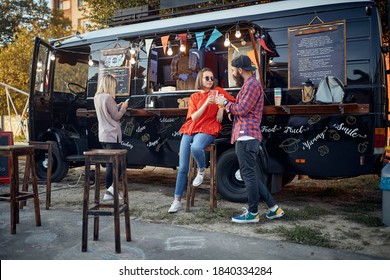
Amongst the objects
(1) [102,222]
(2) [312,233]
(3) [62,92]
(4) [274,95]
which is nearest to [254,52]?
(4) [274,95]

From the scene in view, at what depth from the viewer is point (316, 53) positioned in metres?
5.00

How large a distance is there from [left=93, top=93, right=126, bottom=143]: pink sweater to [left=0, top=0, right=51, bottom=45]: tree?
2278cm

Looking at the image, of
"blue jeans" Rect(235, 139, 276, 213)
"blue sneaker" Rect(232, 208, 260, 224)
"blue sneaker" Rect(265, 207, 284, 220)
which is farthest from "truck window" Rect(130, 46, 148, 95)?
"blue sneaker" Rect(265, 207, 284, 220)

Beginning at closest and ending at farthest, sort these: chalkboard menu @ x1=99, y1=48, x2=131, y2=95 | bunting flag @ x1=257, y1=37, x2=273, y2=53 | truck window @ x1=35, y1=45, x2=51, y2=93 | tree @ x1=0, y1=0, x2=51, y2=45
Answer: bunting flag @ x1=257, y1=37, x2=273, y2=53 → chalkboard menu @ x1=99, y1=48, x2=131, y2=95 → truck window @ x1=35, y1=45, x2=51, y2=93 → tree @ x1=0, y1=0, x2=51, y2=45

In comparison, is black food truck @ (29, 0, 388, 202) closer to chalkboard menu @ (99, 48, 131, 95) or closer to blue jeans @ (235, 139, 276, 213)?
chalkboard menu @ (99, 48, 131, 95)

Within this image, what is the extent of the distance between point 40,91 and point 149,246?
4.99 meters

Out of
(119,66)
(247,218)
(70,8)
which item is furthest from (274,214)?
(70,8)

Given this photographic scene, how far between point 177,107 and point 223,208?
1.87 metres

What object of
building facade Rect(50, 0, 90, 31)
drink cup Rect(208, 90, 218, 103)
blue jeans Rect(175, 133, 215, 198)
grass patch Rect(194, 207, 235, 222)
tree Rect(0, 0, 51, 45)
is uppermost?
building facade Rect(50, 0, 90, 31)

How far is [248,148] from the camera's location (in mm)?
4250

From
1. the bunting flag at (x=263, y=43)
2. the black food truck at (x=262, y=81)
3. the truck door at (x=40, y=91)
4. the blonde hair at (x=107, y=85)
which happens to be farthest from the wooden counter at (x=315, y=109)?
the truck door at (x=40, y=91)

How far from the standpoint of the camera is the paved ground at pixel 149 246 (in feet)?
10.7

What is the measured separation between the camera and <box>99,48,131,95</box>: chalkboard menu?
21.1 ft

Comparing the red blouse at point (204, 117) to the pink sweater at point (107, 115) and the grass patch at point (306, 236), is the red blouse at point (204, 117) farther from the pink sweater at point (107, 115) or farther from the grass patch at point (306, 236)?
the grass patch at point (306, 236)
